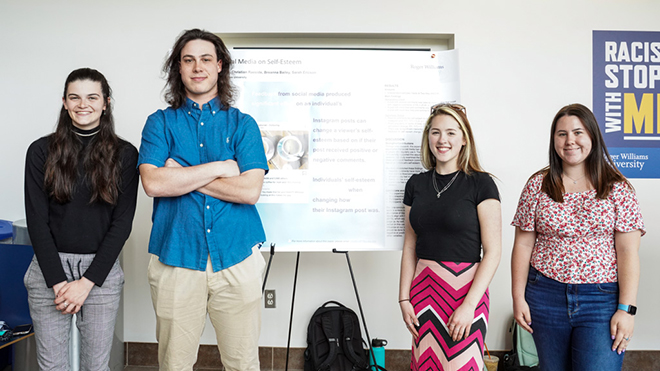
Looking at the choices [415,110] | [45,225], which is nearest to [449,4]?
[415,110]

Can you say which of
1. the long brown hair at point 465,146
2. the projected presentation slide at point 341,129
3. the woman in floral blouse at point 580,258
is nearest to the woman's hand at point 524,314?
the woman in floral blouse at point 580,258

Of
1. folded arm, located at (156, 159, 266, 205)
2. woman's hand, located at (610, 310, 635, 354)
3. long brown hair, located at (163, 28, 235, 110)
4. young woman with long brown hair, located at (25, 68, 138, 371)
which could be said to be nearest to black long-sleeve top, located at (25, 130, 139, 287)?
young woman with long brown hair, located at (25, 68, 138, 371)

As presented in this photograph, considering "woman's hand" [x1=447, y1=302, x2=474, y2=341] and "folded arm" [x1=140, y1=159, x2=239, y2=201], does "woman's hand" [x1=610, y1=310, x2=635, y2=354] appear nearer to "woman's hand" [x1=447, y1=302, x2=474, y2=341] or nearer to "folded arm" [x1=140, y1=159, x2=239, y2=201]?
"woman's hand" [x1=447, y1=302, x2=474, y2=341]

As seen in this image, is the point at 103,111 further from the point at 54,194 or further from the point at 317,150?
the point at 317,150

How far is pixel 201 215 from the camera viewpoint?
1626mm

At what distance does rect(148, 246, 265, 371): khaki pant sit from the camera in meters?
1.59

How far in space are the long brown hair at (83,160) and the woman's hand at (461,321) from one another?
4.60ft

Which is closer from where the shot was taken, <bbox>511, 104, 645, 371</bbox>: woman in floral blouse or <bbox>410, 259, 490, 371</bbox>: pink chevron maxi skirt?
<bbox>511, 104, 645, 371</bbox>: woman in floral blouse

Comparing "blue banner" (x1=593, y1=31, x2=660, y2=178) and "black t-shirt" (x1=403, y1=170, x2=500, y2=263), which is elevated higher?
"blue banner" (x1=593, y1=31, x2=660, y2=178)

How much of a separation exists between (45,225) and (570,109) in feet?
6.68

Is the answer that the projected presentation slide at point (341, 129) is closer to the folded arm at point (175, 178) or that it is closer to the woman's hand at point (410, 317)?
the woman's hand at point (410, 317)

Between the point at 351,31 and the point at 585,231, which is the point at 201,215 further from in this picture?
the point at 351,31

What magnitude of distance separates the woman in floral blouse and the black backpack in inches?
52.5

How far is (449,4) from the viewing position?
2.98 meters
